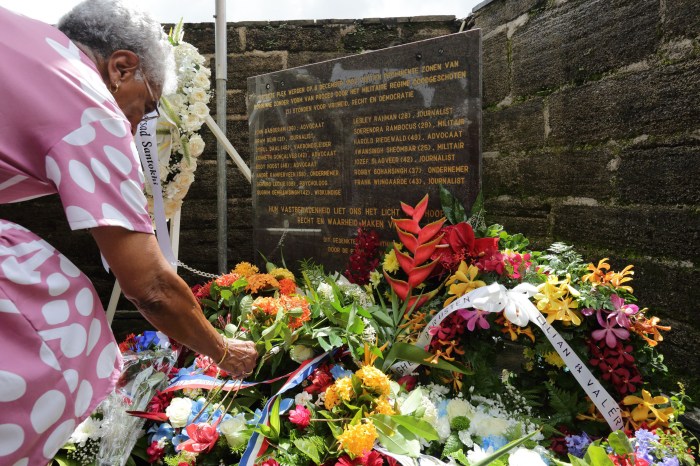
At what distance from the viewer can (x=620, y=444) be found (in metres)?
1.42

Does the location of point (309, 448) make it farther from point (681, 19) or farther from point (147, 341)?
point (681, 19)

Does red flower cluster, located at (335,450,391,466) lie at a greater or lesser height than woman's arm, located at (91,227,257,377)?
lesser

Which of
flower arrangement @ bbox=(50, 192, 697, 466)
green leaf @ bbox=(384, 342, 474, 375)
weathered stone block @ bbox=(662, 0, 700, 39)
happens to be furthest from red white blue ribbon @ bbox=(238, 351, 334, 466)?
weathered stone block @ bbox=(662, 0, 700, 39)

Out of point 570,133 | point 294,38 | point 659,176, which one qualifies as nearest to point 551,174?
point 570,133

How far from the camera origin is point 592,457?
132cm

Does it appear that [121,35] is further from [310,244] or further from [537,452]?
[310,244]

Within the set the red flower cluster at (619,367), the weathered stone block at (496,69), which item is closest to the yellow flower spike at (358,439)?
the red flower cluster at (619,367)

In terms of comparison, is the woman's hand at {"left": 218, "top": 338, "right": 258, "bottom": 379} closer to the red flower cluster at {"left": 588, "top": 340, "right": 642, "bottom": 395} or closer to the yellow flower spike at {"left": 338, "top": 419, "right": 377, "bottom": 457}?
the yellow flower spike at {"left": 338, "top": 419, "right": 377, "bottom": 457}

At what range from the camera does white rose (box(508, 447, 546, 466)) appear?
4.64ft

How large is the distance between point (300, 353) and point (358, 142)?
132 centimetres

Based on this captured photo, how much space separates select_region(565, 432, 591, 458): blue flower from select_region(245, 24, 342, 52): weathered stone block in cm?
321

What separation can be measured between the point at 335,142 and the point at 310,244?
61 centimetres

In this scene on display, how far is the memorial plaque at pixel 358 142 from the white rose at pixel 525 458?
4.10ft

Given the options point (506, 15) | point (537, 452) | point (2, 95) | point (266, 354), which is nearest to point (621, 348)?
point (537, 452)
